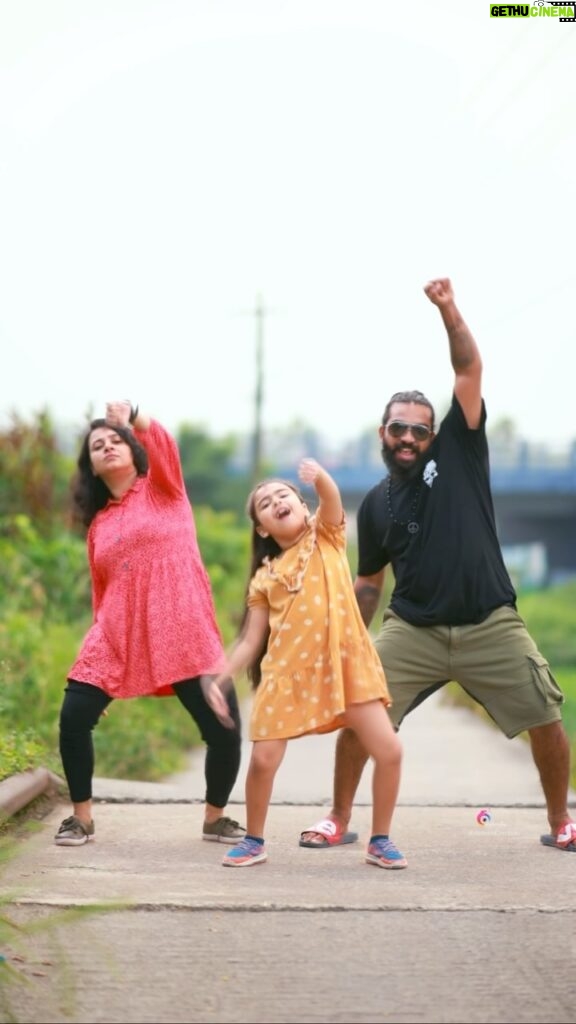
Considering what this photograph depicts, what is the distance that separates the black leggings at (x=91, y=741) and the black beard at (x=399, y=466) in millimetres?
1075

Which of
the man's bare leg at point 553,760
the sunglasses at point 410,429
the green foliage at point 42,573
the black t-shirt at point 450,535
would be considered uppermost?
the sunglasses at point 410,429

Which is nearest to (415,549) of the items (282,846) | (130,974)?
(282,846)

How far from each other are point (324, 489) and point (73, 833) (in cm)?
174

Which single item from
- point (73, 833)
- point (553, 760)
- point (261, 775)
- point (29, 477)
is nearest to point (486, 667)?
point (553, 760)

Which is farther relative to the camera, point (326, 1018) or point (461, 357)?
point (461, 357)

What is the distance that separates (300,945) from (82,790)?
1975 mm

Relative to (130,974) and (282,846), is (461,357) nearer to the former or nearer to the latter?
(282,846)

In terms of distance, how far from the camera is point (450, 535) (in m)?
6.34

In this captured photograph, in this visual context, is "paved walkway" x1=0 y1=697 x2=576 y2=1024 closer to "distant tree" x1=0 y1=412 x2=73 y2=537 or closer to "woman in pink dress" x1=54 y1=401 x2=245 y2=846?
"woman in pink dress" x1=54 y1=401 x2=245 y2=846

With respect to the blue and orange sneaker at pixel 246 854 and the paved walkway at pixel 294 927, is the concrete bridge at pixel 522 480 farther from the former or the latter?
the blue and orange sneaker at pixel 246 854

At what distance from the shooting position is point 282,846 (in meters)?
6.59

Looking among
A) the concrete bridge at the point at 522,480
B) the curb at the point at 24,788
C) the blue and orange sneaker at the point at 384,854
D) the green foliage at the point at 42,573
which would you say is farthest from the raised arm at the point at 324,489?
the concrete bridge at the point at 522,480

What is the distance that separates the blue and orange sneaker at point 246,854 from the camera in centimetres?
605

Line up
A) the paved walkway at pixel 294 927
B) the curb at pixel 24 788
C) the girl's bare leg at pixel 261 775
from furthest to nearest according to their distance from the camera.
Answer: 1. the curb at pixel 24 788
2. the girl's bare leg at pixel 261 775
3. the paved walkway at pixel 294 927
